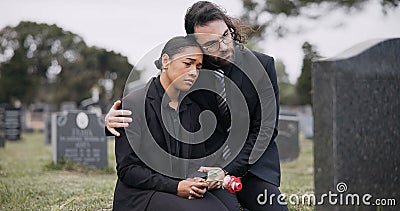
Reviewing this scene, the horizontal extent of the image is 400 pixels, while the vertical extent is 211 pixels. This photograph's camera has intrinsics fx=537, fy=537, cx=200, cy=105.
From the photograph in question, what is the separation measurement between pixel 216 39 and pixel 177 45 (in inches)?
11.2

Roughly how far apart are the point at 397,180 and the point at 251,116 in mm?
1062

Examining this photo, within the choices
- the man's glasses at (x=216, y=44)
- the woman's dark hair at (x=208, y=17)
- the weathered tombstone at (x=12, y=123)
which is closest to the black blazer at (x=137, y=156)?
the man's glasses at (x=216, y=44)

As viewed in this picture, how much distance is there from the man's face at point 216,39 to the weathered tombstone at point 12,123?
16230mm

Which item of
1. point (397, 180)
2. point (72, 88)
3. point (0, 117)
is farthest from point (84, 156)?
point (72, 88)

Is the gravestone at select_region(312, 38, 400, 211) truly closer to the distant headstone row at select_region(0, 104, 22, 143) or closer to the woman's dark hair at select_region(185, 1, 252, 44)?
the woman's dark hair at select_region(185, 1, 252, 44)

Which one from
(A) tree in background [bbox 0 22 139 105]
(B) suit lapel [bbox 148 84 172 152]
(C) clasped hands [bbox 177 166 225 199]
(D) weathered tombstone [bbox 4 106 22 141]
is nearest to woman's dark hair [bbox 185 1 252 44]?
(B) suit lapel [bbox 148 84 172 152]

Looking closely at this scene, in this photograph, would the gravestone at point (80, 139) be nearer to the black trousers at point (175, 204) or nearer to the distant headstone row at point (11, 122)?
the black trousers at point (175, 204)

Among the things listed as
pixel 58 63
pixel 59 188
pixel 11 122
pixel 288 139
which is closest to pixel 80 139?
A: pixel 59 188

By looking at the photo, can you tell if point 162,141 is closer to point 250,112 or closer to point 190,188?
point 190,188

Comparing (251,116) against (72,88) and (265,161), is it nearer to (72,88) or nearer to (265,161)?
(265,161)

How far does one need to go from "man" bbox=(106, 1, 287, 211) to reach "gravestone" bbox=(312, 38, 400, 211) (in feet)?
1.66

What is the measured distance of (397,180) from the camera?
3.57m

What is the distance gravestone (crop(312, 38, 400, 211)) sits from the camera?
125 inches

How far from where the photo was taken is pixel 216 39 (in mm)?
3439
